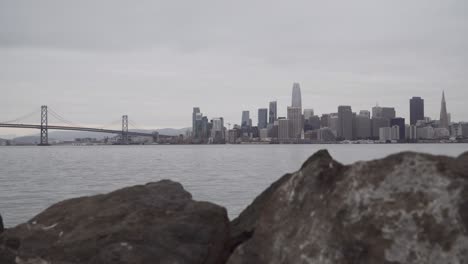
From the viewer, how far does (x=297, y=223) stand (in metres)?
4.04

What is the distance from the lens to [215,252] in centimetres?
496

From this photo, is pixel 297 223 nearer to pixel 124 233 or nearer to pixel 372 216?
pixel 372 216

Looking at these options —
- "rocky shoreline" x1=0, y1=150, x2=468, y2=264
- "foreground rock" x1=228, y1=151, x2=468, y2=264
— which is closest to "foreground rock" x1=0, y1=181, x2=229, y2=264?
"rocky shoreline" x1=0, y1=150, x2=468, y2=264

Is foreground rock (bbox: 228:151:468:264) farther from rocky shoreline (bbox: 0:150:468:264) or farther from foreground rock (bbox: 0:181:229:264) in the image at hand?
foreground rock (bbox: 0:181:229:264)

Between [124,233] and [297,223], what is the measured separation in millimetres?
1754

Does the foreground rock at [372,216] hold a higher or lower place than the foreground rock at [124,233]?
higher

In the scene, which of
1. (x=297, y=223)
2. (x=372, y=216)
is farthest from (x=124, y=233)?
(x=372, y=216)

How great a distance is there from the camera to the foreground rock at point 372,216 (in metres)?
3.36

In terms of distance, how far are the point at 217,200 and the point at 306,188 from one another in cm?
1519

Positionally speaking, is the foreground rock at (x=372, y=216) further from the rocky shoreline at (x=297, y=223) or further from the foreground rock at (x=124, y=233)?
the foreground rock at (x=124, y=233)

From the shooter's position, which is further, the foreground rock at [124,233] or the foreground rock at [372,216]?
the foreground rock at [124,233]

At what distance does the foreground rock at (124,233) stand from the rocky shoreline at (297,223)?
0.4 inches

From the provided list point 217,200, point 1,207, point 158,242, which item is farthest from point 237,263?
point 1,207

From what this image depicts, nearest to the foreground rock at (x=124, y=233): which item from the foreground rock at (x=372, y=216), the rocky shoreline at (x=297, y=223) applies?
the rocky shoreline at (x=297, y=223)
